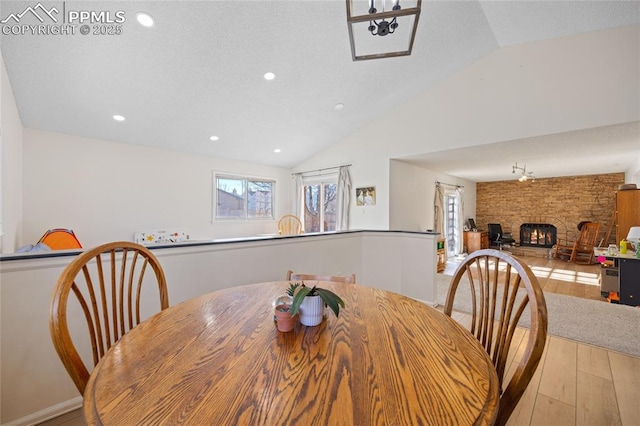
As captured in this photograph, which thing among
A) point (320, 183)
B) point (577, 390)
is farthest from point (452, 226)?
point (577, 390)

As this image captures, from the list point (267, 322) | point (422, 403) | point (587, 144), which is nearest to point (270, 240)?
point (267, 322)

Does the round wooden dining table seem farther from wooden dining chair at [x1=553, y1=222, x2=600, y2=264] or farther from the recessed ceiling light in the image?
wooden dining chair at [x1=553, y1=222, x2=600, y2=264]

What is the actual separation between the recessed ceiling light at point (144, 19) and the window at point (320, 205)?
12.2ft

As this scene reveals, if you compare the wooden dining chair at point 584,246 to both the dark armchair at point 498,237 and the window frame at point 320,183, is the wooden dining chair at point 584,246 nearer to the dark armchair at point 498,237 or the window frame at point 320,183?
the dark armchair at point 498,237

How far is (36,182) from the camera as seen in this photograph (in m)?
3.22

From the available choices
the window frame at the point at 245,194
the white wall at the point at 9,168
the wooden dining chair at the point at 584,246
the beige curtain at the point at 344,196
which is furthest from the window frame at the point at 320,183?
the wooden dining chair at the point at 584,246

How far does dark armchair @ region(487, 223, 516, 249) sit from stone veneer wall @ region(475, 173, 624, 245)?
30 cm

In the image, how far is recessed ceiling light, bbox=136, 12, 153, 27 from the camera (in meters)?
2.09

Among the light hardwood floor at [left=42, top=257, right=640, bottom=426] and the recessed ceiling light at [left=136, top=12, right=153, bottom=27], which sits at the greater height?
the recessed ceiling light at [left=136, top=12, right=153, bottom=27]

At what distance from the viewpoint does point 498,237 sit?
762 centimetres

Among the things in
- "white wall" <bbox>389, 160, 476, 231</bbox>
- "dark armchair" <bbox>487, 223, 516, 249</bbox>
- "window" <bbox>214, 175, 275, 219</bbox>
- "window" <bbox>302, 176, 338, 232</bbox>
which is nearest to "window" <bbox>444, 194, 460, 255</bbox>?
"white wall" <bbox>389, 160, 476, 231</bbox>

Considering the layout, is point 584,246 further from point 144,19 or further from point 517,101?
point 144,19

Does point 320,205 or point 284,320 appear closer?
point 284,320

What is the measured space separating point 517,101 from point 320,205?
3746 millimetres
